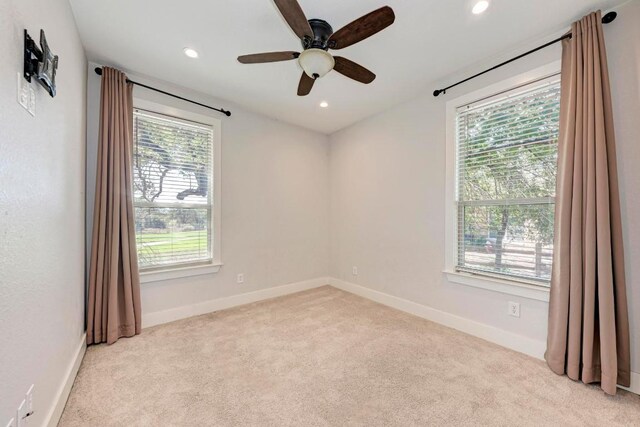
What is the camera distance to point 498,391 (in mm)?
1787

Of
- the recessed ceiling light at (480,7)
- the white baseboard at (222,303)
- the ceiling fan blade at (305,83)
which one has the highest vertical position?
the recessed ceiling light at (480,7)

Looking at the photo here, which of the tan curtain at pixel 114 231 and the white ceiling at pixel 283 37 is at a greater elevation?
the white ceiling at pixel 283 37

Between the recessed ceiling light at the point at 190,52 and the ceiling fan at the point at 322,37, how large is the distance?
71 cm

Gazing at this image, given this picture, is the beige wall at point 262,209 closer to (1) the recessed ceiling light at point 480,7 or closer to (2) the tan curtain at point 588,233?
(1) the recessed ceiling light at point 480,7

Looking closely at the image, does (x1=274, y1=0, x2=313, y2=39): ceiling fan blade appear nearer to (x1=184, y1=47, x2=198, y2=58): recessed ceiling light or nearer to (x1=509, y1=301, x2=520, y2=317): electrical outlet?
(x1=184, y1=47, x2=198, y2=58): recessed ceiling light

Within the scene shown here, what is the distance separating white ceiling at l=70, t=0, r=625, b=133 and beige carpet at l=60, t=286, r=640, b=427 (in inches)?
104

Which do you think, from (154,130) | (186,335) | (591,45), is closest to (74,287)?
(186,335)

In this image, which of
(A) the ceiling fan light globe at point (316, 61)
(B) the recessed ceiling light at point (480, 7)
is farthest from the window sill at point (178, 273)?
(B) the recessed ceiling light at point (480, 7)

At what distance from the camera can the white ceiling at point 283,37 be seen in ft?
6.14

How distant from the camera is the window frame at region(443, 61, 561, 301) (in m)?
2.20

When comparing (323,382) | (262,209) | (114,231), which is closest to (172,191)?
(114,231)

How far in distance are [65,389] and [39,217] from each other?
1.16m

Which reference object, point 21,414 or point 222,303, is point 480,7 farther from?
point 222,303

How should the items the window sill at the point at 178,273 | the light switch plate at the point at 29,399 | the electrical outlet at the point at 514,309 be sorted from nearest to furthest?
the light switch plate at the point at 29,399
the electrical outlet at the point at 514,309
the window sill at the point at 178,273
